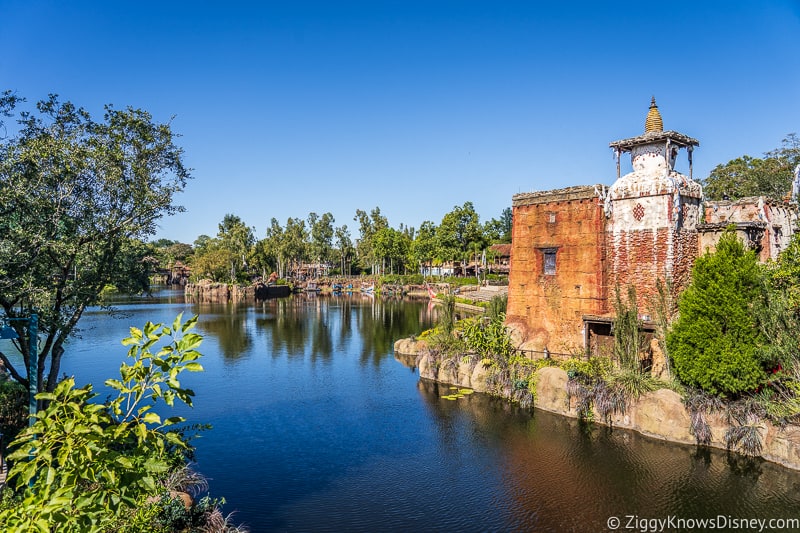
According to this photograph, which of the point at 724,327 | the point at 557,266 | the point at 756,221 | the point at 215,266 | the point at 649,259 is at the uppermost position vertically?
the point at 756,221

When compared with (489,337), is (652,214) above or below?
above

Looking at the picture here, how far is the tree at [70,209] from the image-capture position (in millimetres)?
11945

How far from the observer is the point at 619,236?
23547 mm

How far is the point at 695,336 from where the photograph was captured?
1791 cm

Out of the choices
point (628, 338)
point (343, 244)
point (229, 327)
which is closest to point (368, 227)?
point (343, 244)

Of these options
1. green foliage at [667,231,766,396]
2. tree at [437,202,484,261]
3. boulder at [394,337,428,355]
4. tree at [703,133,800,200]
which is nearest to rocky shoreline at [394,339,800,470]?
green foliage at [667,231,766,396]

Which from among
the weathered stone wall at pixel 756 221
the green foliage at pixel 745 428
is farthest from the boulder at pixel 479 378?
the weathered stone wall at pixel 756 221

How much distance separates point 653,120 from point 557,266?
7.92 meters

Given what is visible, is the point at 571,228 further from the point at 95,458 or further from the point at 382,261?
the point at 382,261

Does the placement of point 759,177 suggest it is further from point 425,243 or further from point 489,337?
point 425,243

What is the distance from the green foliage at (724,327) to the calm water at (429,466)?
258 centimetres

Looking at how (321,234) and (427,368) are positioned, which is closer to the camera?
(427,368)

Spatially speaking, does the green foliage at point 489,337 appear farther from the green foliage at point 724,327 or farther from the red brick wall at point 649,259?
the green foliage at point 724,327

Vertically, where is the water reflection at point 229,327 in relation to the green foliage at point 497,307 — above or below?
below
